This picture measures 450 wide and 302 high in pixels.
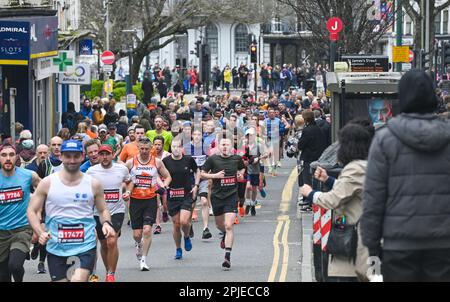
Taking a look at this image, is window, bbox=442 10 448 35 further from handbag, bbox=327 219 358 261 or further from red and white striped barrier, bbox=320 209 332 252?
handbag, bbox=327 219 358 261

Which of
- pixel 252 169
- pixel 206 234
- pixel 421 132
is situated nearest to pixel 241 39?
pixel 252 169

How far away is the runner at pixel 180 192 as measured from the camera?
17734mm

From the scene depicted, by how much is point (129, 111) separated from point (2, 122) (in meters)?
8.01

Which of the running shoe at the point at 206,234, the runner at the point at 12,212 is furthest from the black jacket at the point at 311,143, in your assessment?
the runner at the point at 12,212

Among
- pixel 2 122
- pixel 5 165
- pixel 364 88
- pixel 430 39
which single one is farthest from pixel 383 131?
pixel 430 39

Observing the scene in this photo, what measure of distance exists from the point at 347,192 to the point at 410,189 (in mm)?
2265

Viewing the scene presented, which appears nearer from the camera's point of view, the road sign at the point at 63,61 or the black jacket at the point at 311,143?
the black jacket at the point at 311,143

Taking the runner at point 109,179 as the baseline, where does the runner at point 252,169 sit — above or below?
below

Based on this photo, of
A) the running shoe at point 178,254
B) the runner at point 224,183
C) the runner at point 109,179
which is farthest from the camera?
the running shoe at point 178,254

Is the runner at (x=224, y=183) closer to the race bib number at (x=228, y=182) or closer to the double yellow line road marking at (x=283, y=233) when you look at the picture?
the race bib number at (x=228, y=182)

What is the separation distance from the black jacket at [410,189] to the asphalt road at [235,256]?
7.62 m

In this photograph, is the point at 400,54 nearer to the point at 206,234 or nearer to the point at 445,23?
the point at 206,234

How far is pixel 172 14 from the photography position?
52.6 meters
